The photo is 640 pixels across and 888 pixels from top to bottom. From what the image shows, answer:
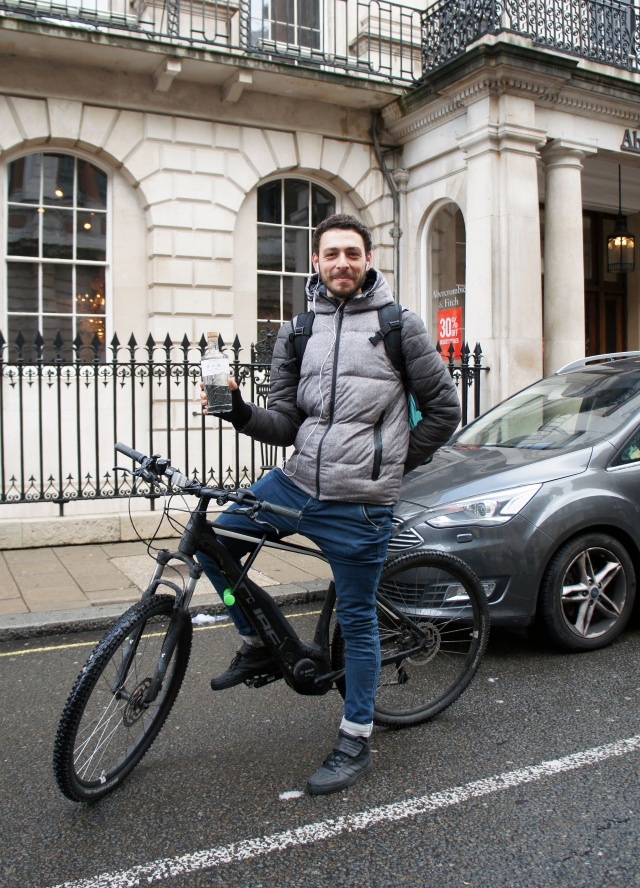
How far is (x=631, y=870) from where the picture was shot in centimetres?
266

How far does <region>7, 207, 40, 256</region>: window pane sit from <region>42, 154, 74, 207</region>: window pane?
0.96 ft

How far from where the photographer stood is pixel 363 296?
3361 millimetres

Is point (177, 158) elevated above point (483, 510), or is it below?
above

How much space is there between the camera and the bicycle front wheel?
2924 millimetres

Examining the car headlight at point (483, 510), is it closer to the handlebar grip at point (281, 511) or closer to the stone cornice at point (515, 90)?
the handlebar grip at point (281, 511)

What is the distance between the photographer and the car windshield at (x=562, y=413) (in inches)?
212

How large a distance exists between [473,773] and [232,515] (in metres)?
1.41

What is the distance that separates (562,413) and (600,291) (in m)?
12.4

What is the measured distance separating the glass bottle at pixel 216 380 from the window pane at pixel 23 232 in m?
8.94

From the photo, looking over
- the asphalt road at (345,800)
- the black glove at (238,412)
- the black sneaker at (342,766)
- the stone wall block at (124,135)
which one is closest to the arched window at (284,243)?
the stone wall block at (124,135)

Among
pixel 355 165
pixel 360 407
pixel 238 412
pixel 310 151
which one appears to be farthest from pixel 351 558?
pixel 355 165

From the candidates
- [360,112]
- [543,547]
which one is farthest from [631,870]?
[360,112]

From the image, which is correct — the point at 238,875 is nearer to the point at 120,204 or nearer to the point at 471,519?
the point at 471,519

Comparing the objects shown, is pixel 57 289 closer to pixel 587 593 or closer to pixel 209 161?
pixel 209 161
